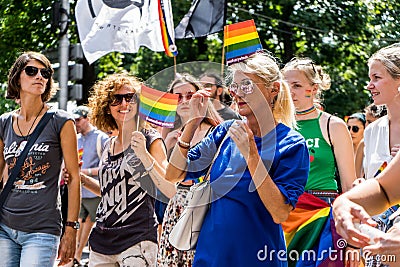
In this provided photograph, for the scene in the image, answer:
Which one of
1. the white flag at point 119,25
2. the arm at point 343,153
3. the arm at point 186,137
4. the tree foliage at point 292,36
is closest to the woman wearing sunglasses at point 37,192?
the arm at point 186,137

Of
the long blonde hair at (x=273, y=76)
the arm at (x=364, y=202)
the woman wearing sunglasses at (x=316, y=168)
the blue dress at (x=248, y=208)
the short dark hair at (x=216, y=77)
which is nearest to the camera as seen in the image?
the arm at (x=364, y=202)

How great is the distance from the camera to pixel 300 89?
18.8 feet

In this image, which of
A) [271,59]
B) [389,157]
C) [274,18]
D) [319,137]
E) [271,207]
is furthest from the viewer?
[274,18]

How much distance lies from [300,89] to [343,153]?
1.83ft

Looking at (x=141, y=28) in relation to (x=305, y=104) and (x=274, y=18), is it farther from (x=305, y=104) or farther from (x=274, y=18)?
(x=274, y=18)

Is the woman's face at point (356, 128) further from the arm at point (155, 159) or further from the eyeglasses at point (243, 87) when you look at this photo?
the eyeglasses at point (243, 87)

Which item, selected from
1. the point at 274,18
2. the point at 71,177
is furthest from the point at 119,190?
the point at 274,18

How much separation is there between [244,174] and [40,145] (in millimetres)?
1798

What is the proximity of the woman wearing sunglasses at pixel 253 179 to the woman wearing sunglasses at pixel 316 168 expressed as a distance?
4.75ft

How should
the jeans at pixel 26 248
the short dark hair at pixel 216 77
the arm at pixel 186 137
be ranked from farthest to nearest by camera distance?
the jeans at pixel 26 248
the arm at pixel 186 137
the short dark hair at pixel 216 77

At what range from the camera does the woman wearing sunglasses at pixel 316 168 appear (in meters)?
5.44

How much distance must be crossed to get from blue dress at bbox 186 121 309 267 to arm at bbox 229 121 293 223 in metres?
0.07

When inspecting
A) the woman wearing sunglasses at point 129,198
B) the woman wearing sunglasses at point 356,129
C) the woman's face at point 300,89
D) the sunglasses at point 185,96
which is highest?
the sunglasses at point 185,96

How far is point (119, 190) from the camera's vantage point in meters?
5.30
